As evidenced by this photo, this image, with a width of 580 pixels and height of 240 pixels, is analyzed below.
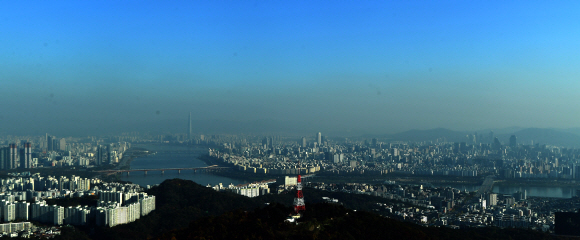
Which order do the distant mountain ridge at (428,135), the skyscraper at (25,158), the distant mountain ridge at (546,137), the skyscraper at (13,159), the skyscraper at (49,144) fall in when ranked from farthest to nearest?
the distant mountain ridge at (428,135)
the distant mountain ridge at (546,137)
the skyscraper at (49,144)
the skyscraper at (25,158)
the skyscraper at (13,159)

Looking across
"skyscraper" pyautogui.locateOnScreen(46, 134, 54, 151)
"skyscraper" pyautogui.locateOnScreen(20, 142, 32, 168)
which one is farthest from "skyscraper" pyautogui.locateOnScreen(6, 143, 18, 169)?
"skyscraper" pyautogui.locateOnScreen(46, 134, 54, 151)

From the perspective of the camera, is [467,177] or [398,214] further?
[467,177]

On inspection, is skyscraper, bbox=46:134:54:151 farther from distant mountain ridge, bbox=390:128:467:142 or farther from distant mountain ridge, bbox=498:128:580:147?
distant mountain ridge, bbox=498:128:580:147

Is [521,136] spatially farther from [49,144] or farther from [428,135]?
[49,144]

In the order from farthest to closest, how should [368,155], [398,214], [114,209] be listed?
[368,155] → [398,214] → [114,209]

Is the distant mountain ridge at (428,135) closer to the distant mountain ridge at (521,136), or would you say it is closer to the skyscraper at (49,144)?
the distant mountain ridge at (521,136)

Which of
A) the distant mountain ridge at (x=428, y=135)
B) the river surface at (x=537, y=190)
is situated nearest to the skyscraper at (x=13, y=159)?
the river surface at (x=537, y=190)

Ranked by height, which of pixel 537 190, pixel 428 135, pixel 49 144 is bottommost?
pixel 537 190

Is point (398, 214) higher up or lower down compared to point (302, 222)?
lower down

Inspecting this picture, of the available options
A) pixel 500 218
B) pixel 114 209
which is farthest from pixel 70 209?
pixel 500 218

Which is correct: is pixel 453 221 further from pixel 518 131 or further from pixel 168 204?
pixel 518 131

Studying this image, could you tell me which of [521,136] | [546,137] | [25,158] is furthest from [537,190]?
[521,136]
